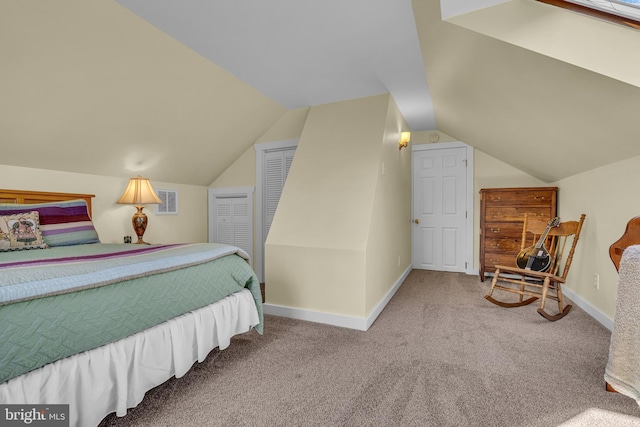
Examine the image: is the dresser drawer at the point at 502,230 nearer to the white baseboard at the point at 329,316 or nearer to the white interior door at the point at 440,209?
the white interior door at the point at 440,209

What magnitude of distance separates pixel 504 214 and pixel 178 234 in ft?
14.1

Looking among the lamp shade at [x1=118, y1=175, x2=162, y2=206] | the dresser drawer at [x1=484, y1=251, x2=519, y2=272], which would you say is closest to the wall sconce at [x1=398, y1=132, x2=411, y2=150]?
the dresser drawer at [x1=484, y1=251, x2=519, y2=272]

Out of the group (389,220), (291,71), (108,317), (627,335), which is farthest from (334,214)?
(627,335)

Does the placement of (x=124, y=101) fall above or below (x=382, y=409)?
above

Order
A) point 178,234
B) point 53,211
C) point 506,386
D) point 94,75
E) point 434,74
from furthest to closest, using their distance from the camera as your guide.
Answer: point 178,234
point 434,74
point 53,211
point 94,75
point 506,386

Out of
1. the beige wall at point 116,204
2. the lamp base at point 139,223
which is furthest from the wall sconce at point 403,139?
the lamp base at point 139,223

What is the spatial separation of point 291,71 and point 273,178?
5.39 feet

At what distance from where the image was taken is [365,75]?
8.87ft

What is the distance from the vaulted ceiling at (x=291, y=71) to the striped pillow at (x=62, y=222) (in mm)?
539

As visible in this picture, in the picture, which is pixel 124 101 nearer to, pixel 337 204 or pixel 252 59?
pixel 252 59

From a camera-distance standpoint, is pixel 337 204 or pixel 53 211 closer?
pixel 53 211

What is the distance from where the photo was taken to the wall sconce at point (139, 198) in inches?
129

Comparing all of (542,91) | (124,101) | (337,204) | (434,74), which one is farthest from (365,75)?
(124,101)

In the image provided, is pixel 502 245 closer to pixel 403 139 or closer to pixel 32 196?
pixel 403 139
